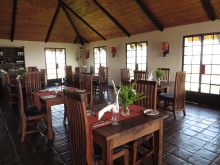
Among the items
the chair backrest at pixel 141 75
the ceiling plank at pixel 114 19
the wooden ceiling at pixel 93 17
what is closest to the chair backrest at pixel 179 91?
the chair backrest at pixel 141 75

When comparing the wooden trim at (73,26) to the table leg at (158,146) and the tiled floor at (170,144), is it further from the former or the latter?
the table leg at (158,146)

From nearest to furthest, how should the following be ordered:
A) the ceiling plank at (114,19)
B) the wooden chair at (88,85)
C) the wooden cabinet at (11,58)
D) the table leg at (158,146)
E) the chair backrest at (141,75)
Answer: the table leg at (158,146) < the wooden chair at (88,85) < the chair backrest at (141,75) < the ceiling plank at (114,19) < the wooden cabinet at (11,58)

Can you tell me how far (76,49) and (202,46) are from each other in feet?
23.4

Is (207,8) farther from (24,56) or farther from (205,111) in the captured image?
(24,56)

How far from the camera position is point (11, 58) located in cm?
798

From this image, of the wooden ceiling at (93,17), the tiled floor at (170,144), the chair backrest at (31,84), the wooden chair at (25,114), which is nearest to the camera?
the tiled floor at (170,144)

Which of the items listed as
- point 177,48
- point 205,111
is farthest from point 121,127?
point 177,48

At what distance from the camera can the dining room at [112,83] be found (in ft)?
6.01

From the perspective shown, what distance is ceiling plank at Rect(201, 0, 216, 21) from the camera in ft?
13.6

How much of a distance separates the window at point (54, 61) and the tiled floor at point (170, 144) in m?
5.67

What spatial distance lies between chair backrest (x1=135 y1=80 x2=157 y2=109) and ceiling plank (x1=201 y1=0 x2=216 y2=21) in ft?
10.3

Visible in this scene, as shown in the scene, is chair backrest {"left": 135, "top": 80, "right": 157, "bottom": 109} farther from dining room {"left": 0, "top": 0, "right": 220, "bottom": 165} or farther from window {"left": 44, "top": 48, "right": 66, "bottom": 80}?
window {"left": 44, "top": 48, "right": 66, "bottom": 80}

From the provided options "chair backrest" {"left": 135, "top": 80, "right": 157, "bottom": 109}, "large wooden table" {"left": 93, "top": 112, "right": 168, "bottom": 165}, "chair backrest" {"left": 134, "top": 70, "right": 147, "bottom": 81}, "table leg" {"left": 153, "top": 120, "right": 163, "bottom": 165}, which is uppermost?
"chair backrest" {"left": 134, "top": 70, "right": 147, "bottom": 81}

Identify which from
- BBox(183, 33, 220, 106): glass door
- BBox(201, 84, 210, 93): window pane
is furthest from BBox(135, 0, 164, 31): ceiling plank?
BBox(201, 84, 210, 93): window pane
